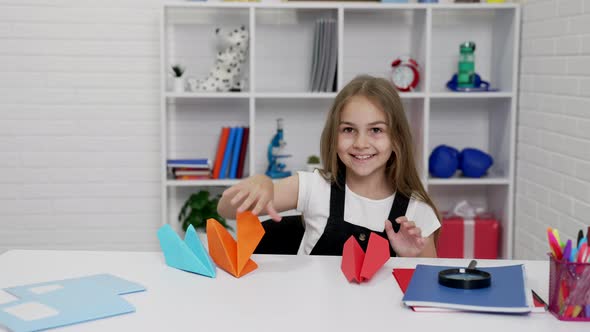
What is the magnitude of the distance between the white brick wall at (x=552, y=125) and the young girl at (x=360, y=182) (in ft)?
3.58

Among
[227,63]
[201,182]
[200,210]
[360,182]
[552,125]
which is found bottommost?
[200,210]

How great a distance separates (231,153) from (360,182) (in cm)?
166

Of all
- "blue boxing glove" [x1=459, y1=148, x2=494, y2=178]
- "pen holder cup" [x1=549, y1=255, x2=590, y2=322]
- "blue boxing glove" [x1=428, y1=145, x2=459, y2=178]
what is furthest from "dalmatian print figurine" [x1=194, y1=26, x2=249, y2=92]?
"pen holder cup" [x1=549, y1=255, x2=590, y2=322]

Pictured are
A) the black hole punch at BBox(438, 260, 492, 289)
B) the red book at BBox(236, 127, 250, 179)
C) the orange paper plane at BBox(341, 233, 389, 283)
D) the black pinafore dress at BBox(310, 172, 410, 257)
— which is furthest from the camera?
the red book at BBox(236, 127, 250, 179)

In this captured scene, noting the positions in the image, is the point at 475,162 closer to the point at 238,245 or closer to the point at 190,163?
the point at 190,163

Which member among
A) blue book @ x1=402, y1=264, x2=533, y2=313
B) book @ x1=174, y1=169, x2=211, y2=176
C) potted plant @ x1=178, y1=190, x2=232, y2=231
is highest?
blue book @ x1=402, y1=264, x2=533, y2=313

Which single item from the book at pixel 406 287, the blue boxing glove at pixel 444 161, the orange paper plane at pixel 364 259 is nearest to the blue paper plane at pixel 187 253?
the orange paper plane at pixel 364 259

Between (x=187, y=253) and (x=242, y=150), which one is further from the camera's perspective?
(x=242, y=150)

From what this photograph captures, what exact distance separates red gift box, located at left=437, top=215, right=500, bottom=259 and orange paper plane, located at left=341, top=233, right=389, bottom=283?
7.45 ft

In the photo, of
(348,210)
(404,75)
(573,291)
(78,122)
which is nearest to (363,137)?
(348,210)

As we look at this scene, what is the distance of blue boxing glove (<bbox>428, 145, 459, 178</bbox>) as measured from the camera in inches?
157

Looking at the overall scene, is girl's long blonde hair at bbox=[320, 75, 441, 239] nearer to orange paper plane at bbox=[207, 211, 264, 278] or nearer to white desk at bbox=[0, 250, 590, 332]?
white desk at bbox=[0, 250, 590, 332]

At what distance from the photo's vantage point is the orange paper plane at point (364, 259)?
5.68ft

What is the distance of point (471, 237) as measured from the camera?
13.3ft
